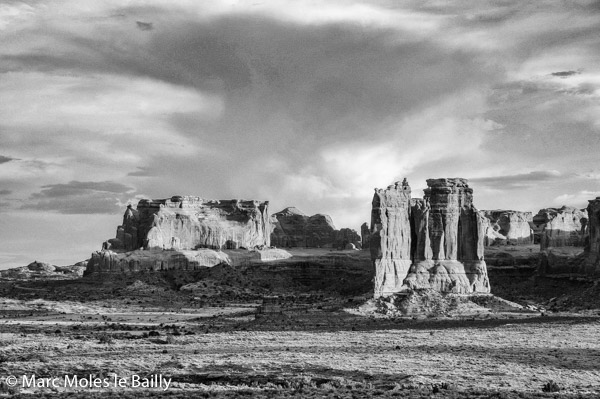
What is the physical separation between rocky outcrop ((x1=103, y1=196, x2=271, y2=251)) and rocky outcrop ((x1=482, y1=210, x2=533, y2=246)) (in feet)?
132

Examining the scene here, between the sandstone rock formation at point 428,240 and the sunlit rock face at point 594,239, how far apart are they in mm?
23387

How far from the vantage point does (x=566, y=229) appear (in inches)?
6373

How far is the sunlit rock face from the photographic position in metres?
119

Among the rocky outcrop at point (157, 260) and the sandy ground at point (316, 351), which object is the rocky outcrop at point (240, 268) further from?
the sandy ground at point (316, 351)

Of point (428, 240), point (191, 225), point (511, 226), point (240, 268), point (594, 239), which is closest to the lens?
point (428, 240)

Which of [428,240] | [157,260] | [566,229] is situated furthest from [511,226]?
[428,240]

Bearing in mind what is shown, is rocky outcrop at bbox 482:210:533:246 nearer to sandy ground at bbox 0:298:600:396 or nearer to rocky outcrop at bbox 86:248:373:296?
rocky outcrop at bbox 86:248:373:296

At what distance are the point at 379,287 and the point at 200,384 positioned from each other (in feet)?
150

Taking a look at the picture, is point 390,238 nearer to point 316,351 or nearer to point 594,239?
point 316,351

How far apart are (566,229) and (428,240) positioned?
68558mm

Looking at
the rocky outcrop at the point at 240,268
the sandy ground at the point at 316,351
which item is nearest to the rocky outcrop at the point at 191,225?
the rocky outcrop at the point at 240,268

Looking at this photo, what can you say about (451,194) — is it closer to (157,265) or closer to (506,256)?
(506,256)

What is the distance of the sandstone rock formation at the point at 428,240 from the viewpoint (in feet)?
319

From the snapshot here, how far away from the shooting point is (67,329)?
86.6m
